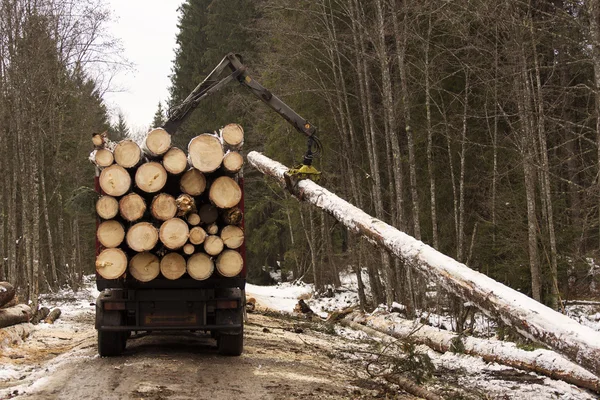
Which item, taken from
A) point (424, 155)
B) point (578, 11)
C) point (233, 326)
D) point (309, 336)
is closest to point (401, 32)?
point (424, 155)

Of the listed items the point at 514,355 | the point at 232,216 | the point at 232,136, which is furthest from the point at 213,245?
the point at 514,355

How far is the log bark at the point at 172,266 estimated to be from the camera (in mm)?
7910

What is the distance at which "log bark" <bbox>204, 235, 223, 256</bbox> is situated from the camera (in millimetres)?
7938

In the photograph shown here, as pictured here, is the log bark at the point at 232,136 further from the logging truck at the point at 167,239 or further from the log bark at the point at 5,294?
the log bark at the point at 5,294

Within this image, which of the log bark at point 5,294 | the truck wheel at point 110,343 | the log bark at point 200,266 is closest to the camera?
the log bark at point 200,266

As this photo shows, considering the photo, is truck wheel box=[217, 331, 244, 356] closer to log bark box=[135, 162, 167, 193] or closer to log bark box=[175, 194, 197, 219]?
log bark box=[175, 194, 197, 219]

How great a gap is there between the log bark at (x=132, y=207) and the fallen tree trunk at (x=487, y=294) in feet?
9.66

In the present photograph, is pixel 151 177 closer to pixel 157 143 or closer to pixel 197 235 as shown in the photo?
pixel 157 143

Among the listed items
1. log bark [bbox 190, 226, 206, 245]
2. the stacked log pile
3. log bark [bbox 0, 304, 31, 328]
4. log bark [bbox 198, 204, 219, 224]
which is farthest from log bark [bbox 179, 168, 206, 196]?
log bark [bbox 0, 304, 31, 328]

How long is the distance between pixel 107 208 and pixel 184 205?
976 mm

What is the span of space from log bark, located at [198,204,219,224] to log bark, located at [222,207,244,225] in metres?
0.13

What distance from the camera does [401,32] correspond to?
622 inches

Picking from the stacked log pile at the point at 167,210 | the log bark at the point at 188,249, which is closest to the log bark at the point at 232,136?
the stacked log pile at the point at 167,210

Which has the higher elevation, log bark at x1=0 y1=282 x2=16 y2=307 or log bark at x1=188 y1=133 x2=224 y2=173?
log bark at x1=188 y1=133 x2=224 y2=173
